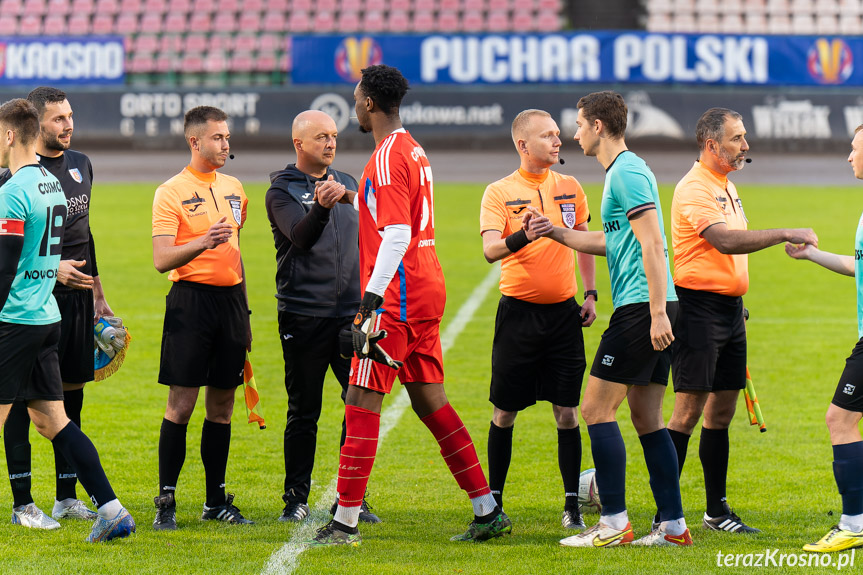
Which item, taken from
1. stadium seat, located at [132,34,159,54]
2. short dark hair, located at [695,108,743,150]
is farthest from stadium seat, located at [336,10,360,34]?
short dark hair, located at [695,108,743,150]

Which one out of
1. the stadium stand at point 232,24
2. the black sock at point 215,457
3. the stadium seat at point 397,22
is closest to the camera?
the black sock at point 215,457

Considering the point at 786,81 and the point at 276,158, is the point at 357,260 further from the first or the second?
the point at 786,81

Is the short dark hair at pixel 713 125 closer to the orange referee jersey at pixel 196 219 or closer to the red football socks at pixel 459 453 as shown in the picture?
the red football socks at pixel 459 453

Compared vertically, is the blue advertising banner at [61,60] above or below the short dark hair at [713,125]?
above

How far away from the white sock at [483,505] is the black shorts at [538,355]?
689 mm

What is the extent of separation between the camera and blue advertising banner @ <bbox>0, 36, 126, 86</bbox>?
31375 mm

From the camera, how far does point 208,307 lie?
217 inches

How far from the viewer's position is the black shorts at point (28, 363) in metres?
4.76

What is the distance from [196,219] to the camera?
18.1 ft

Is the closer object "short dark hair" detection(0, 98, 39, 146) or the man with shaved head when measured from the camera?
"short dark hair" detection(0, 98, 39, 146)

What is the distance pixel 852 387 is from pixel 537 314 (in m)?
1.63

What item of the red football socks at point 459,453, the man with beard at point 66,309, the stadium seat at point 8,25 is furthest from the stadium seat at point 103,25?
the red football socks at point 459,453

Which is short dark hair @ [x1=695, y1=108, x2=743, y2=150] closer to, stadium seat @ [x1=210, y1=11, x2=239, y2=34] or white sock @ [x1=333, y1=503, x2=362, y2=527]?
white sock @ [x1=333, y1=503, x2=362, y2=527]

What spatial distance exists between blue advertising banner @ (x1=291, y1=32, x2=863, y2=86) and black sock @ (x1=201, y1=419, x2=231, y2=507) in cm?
2507
